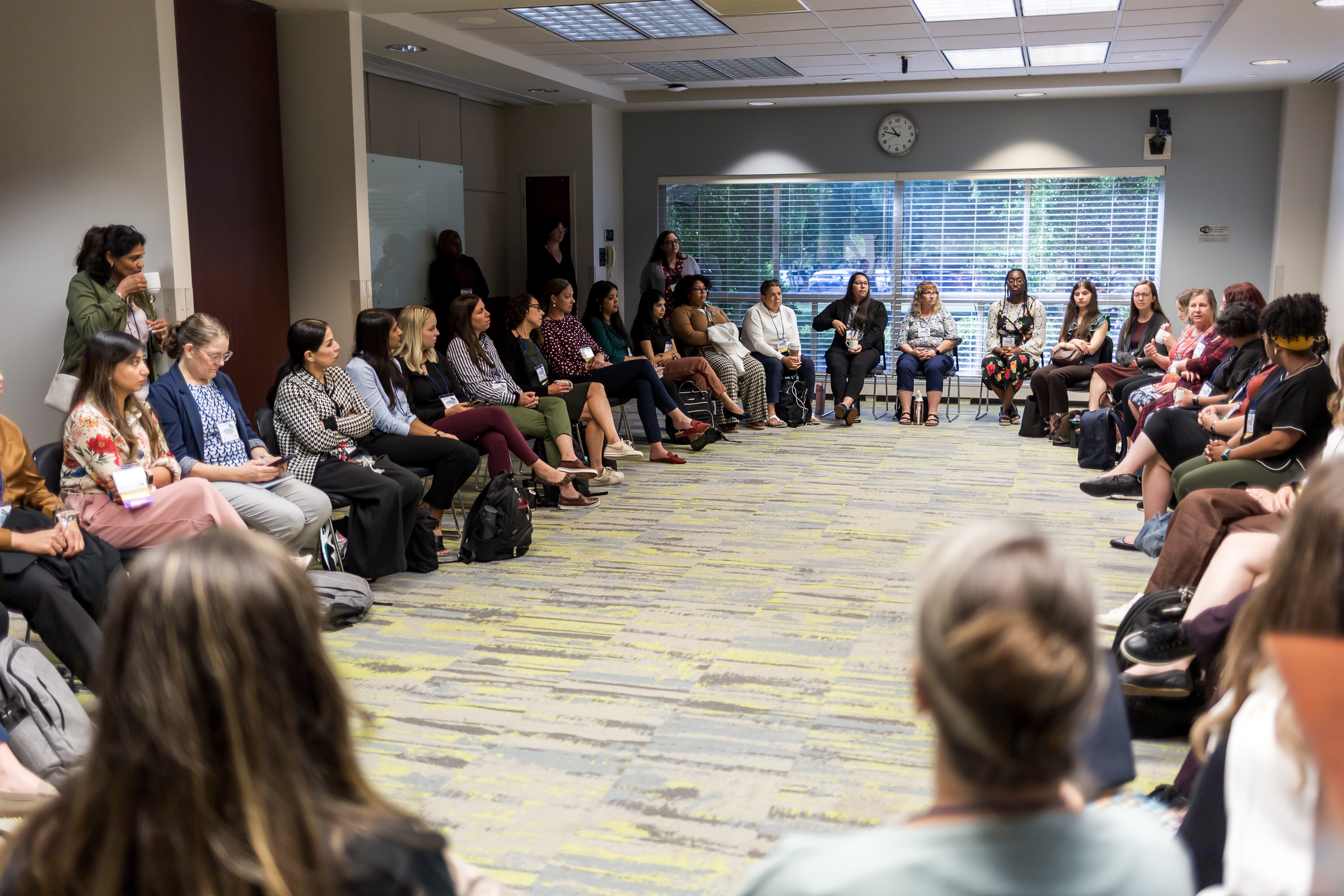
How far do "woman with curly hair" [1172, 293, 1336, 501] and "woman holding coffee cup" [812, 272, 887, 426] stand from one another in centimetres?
525

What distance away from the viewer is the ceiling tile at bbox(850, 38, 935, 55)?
809 cm

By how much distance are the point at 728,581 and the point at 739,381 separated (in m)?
4.96

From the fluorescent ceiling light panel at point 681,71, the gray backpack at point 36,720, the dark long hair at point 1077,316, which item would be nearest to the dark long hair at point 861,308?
the dark long hair at point 1077,316

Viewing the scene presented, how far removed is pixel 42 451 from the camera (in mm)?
3795

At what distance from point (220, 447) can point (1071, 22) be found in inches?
239

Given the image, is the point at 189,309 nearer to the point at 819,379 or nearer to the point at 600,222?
the point at 600,222

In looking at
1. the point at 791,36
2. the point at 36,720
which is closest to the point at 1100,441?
the point at 791,36

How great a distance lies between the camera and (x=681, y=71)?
944cm

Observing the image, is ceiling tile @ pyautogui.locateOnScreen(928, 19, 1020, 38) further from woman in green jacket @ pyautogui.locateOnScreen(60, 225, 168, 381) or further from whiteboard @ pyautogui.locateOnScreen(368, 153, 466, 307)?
woman in green jacket @ pyautogui.locateOnScreen(60, 225, 168, 381)

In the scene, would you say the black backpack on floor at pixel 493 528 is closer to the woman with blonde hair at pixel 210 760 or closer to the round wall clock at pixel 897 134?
the woman with blonde hair at pixel 210 760

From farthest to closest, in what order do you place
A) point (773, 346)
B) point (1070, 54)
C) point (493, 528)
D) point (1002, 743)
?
point (773, 346)
point (1070, 54)
point (493, 528)
point (1002, 743)

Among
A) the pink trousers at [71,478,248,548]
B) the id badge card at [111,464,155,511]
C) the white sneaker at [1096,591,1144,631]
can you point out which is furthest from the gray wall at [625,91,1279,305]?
the id badge card at [111,464,155,511]

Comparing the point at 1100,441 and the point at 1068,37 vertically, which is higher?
the point at 1068,37

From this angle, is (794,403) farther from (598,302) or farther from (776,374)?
(598,302)
